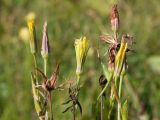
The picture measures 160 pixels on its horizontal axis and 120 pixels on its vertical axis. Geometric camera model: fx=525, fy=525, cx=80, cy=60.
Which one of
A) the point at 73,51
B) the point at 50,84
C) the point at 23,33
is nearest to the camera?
the point at 50,84

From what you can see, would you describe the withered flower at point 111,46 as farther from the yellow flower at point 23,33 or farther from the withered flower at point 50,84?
the yellow flower at point 23,33

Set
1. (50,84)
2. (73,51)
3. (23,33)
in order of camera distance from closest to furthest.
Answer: (50,84) < (73,51) < (23,33)

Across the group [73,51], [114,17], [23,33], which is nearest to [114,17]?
[114,17]

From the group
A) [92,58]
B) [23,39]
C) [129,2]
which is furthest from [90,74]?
[129,2]

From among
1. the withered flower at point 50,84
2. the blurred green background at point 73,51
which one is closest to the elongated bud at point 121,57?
the withered flower at point 50,84

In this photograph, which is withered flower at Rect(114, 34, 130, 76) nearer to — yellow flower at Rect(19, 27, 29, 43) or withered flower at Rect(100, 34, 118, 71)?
withered flower at Rect(100, 34, 118, 71)

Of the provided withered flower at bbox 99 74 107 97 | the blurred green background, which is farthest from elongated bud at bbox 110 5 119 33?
the blurred green background

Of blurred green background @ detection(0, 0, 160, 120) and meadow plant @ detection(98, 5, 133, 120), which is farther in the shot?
blurred green background @ detection(0, 0, 160, 120)

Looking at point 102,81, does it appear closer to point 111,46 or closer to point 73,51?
point 111,46
